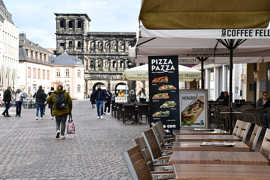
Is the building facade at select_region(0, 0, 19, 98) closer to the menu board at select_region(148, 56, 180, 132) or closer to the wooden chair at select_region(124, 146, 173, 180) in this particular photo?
the menu board at select_region(148, 56, 180, 132)

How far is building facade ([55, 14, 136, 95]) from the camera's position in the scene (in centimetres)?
10356

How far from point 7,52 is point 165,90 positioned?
53468 mm

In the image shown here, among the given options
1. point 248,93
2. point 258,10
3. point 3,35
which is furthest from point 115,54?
point 258,10

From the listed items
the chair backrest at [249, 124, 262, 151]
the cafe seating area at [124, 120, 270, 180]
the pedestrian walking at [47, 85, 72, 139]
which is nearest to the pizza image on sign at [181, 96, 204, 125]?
the pedestrian walking at [47, 85, 72, 139]

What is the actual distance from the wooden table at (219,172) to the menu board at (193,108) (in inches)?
274

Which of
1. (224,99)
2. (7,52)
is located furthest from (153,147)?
(7,52)

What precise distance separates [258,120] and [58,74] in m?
83.9

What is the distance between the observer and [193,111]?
37.3ft

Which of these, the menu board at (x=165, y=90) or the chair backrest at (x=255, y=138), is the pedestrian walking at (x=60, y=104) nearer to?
the menu board at (x=165, y=90)

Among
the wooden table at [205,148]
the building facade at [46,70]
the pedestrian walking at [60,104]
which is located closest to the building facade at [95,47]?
the building facade at [46,70]

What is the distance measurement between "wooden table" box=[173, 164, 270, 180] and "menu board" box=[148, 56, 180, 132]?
7.43m

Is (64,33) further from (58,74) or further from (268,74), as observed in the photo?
(268,74)

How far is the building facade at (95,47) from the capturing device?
340ft

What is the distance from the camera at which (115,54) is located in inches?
4156
